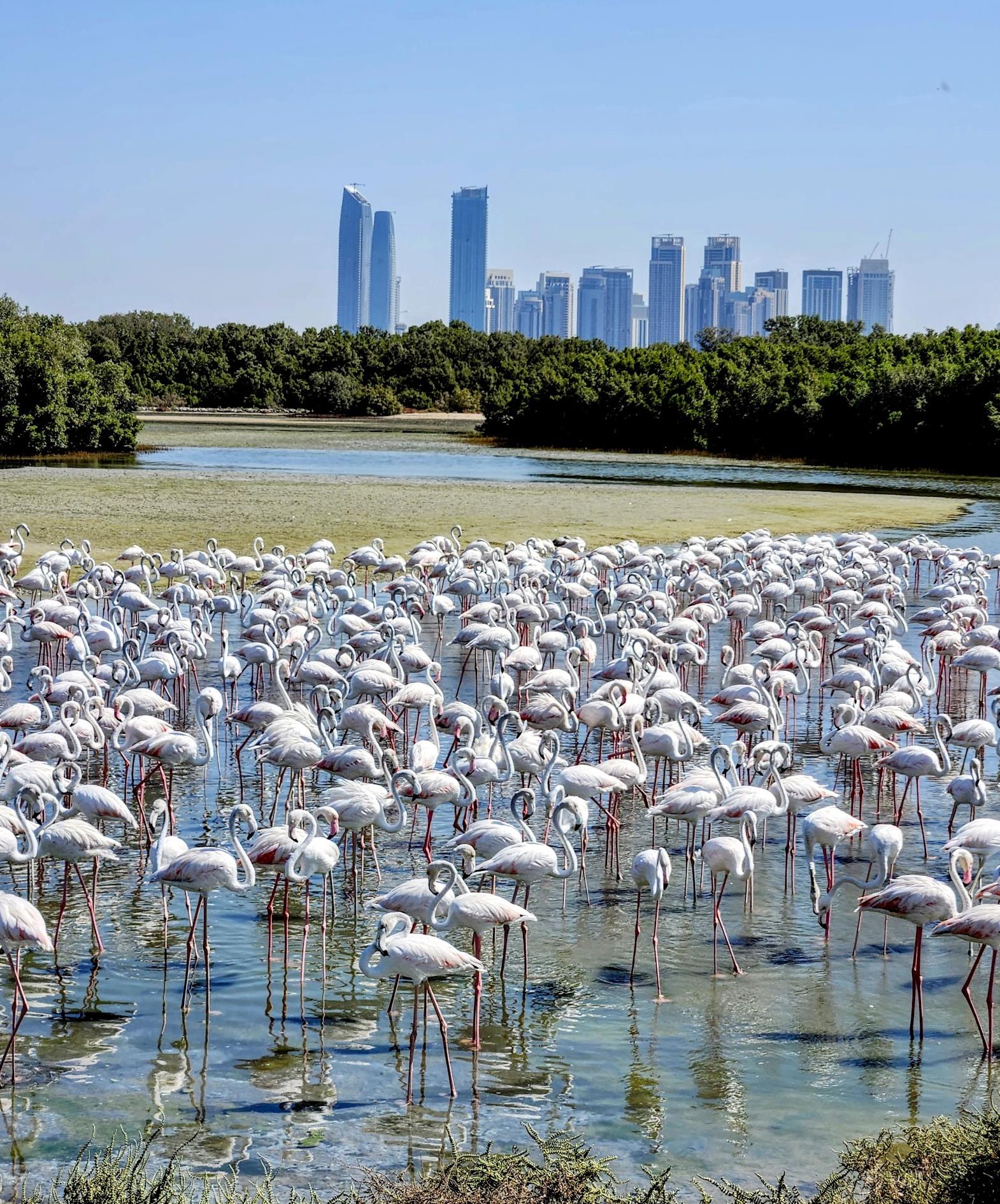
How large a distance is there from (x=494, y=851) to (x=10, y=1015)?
117 inches

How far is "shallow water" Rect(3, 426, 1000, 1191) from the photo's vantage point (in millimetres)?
6734

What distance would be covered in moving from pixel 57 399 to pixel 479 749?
147 feet

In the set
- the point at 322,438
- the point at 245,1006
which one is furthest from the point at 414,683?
the point at 322,438

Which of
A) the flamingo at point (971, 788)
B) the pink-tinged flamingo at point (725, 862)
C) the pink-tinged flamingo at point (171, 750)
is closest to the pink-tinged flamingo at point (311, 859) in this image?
the pink-tinged flamingo at point (725, 862)

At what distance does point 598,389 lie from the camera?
75.0m

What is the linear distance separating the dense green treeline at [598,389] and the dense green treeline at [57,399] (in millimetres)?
69

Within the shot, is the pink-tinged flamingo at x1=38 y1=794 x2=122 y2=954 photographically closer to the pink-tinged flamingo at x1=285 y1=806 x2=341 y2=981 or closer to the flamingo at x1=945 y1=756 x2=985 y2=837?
the pink-tinged flamingo at x1=285 y1=806 x2=341 y2=981

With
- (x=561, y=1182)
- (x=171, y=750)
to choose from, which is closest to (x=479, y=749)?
(x=171, y=750)

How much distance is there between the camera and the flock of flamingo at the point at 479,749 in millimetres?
8477

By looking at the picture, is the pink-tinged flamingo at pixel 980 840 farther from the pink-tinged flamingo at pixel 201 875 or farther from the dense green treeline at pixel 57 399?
the dense green treeline at pixel 57 399

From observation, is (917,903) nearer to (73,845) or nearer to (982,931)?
(982,931)

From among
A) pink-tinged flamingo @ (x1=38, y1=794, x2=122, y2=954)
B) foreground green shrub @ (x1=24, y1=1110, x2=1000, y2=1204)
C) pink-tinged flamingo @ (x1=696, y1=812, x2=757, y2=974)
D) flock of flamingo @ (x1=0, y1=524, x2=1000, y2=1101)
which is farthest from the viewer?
pink-tinged flamingo @ (x1=696, y1=812, x2=757, y2=974)

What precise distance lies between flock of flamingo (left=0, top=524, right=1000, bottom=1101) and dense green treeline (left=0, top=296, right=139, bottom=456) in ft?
105

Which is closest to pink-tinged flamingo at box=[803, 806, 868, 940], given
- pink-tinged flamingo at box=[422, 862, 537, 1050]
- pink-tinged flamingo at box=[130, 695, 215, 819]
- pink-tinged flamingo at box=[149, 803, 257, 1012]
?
pink-tinged flamingo at box=[422, 862, 537, 1050]
